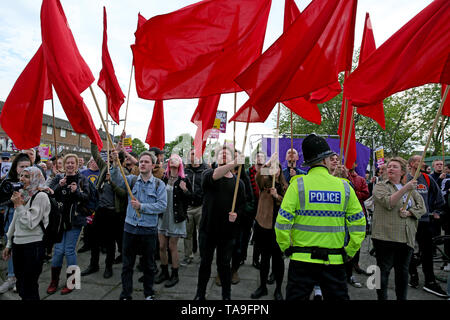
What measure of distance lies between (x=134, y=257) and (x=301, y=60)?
336 centimetres

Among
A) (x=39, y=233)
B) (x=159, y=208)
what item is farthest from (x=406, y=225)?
(x=39, y=233)

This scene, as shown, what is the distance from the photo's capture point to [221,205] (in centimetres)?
382

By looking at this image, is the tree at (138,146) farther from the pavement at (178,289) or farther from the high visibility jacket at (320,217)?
the high visibility jacket at (320,217)

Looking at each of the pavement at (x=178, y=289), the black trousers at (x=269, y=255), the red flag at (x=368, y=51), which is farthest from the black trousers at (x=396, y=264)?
the red flag at (x=368, y=51)

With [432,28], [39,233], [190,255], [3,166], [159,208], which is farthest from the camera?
[3,166]

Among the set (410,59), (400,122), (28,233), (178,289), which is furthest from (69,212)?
(400,122)

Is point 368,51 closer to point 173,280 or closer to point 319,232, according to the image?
point 319,232

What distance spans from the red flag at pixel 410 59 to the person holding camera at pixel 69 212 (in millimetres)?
4106

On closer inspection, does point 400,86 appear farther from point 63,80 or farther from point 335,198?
point 63,80

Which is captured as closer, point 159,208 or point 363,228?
point 363,228

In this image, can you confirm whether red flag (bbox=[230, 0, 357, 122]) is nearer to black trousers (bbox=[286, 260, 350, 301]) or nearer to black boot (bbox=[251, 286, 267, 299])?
black trousers (bbox=[286, 260, 350, 301])

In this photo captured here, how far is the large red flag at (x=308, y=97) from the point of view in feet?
13.6

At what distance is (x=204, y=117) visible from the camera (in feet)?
15.9
